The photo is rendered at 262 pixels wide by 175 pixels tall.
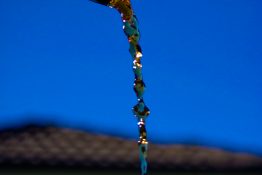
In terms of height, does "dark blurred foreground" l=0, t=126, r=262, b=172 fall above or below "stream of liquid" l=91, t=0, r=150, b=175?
above

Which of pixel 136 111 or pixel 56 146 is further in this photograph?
pixel 56 146

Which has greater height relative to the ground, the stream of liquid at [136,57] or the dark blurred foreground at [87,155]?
the dark blurred foreground at [87,155]

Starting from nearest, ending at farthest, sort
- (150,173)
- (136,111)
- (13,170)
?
(136,111)
(13,170)
(150,173)

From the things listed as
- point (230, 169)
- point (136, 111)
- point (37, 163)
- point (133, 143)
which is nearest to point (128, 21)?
point (136, 111)

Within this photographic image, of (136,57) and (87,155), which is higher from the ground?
(87,155)

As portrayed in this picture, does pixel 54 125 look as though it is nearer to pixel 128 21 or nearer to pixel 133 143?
pixel 133 143

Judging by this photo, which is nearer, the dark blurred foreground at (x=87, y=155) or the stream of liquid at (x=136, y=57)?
the stream of liquid at (x=136, y=57)

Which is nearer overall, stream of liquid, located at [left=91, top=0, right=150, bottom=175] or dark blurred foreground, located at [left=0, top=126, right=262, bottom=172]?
stream of liquid, located at [left=91, top=0, right=150, bottom=175]

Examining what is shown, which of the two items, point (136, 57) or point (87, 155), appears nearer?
point (136, 57)
